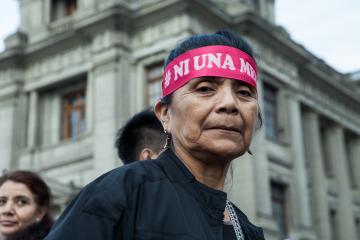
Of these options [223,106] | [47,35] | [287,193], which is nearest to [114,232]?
[223,106]

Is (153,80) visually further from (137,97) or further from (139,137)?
(139,137)

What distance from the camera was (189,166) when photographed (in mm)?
1942

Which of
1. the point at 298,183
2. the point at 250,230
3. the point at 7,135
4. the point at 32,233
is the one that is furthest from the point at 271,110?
the point at 250,230

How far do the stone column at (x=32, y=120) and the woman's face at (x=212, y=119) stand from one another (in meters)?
21.4

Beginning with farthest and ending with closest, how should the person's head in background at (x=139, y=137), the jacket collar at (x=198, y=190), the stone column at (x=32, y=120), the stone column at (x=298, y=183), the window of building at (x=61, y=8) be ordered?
the window of building at (x=61, y=8) < the stone column at (x=32, y=120) < the stone column at (x=298, y=183) < the person's head in background at (x=139, y=137) < the jacket collar at (x=198, y=190)

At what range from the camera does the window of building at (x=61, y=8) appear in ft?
80.9

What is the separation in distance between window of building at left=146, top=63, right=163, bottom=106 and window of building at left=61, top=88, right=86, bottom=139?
299 cm

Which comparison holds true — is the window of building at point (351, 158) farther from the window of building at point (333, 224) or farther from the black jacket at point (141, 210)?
the black jacket at point (141, 210)

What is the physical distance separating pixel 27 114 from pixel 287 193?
10.3 metres

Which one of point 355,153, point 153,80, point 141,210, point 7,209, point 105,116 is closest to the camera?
point 141,210

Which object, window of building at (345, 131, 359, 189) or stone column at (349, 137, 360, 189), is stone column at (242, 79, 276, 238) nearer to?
window of building at (345, 131, 359, 189)

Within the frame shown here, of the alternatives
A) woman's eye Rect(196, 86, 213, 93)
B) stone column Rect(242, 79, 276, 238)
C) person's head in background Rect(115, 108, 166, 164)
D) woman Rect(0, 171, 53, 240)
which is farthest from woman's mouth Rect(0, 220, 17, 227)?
stone column Rect(242, 79, 276, 238)

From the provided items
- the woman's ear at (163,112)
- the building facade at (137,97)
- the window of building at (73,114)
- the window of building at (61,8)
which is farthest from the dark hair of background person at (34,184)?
the window of building at (61,8)

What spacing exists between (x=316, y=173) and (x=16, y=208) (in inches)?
897
